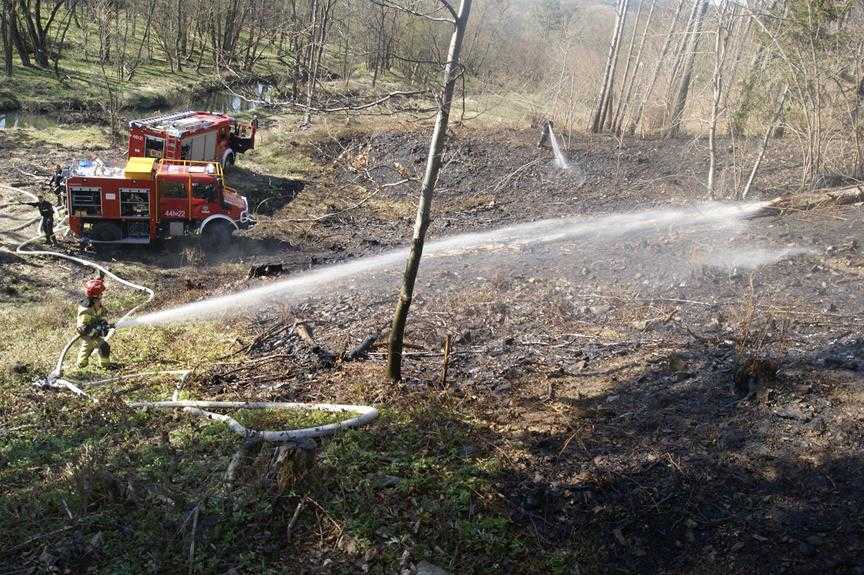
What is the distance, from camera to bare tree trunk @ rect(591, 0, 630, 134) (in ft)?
75.1

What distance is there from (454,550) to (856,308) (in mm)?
7090

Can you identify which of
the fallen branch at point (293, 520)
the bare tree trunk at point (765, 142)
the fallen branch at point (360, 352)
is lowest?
the fallen branch at point (360, 352)

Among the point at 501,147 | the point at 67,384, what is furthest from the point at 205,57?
the point at 67,384

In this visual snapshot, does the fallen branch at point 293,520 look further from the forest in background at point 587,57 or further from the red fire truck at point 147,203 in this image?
the red fire truck at point 147,203

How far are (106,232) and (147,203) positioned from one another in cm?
117

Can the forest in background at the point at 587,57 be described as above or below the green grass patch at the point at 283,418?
above

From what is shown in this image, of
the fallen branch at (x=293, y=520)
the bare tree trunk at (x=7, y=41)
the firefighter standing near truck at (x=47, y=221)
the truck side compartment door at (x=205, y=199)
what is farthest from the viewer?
the bare tree trunk at (x=7, y=41)

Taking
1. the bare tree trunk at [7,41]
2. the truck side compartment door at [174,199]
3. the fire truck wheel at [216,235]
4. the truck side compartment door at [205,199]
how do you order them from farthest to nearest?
the bare tree trunk at [7,41], the fire truck wheel at [216,235], the truck side compartment door at [205,199], the truck side compartment door at [174,199]

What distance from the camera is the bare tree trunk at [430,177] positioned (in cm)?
622

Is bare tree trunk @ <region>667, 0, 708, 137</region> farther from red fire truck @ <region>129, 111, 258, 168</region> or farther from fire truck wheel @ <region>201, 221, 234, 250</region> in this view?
A: red fire truck @ <region>129, 111, 258, 168</region>

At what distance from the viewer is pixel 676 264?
458 inches

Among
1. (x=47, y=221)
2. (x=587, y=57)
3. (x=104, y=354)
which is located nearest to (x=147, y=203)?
(x=47, y=221)

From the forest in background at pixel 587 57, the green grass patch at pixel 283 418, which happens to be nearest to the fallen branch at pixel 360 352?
the green grass patch at pixel 283 418

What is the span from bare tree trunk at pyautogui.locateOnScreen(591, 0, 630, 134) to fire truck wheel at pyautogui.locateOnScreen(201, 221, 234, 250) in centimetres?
1453
